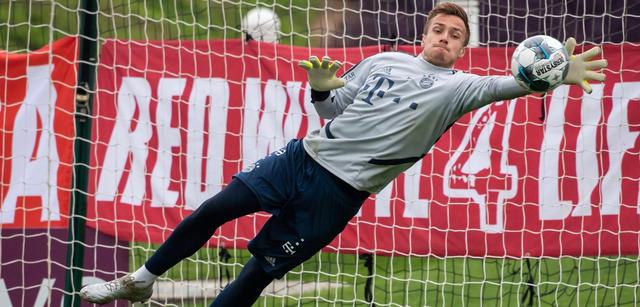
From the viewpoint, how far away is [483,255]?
6.82 metres

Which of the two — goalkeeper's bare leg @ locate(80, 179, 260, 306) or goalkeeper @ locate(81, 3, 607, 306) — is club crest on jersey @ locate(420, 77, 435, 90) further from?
goalkeeper's bare leg @ locate(80, 179, 260, 306)

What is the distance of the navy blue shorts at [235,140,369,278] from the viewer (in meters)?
5.23

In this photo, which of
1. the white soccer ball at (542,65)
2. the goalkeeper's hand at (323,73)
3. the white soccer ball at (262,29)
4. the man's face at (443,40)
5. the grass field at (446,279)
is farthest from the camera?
the white soccer ball at (262,29)

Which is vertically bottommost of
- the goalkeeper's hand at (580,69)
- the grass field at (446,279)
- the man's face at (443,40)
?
the grass field at (446,279)

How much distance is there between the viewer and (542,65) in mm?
4656

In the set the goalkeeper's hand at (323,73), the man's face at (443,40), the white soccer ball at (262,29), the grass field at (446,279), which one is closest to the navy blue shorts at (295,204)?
the goalkeeper's hand at (323,73)

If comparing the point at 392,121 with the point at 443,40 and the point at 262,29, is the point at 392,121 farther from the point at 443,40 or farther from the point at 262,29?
the point at 262,29

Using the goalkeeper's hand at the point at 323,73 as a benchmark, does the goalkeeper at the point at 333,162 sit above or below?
below

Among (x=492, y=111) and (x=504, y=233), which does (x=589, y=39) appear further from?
(x=504, y=233)

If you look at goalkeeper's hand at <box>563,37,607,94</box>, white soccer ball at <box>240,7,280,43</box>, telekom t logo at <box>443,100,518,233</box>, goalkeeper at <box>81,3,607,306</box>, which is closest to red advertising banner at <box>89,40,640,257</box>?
telekom t logo at <box>443,100,518,233</box>

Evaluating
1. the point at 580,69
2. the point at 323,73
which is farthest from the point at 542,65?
the point at 323,73

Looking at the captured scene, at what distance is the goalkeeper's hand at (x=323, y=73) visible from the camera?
5082 millimetres

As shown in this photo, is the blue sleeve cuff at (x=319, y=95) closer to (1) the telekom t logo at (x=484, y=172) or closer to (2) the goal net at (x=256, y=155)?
(2) the goal net at (x=256, y=155)

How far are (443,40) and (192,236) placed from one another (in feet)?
4.81
